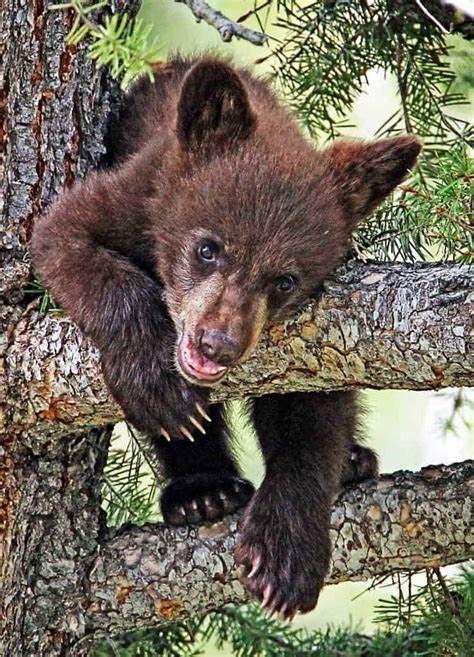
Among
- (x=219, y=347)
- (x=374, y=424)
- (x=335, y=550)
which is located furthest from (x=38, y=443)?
(x=374, y=424)

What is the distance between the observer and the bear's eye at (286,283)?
3512mm

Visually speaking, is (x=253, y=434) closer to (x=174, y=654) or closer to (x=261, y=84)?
(x=174, y=654)

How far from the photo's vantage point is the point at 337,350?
10.2 ft

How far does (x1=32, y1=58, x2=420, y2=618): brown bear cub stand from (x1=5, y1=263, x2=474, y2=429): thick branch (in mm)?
96

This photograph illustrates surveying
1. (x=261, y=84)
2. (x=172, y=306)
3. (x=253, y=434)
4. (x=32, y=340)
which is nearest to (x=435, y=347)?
(x=172, y=306)

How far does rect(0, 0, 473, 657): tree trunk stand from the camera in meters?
3.37

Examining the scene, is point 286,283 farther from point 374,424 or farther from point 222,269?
point 374,424

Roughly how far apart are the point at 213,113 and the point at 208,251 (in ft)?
1.70

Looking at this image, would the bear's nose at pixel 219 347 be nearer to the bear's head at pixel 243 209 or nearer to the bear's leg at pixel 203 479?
the bear's head at pixel 243 209

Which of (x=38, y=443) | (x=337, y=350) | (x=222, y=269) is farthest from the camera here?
(x=38, y=443)

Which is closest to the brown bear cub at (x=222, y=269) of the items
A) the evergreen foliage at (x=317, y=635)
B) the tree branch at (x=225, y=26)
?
the evergreen foliage at (x=317, y=635)

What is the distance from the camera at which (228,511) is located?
404cm

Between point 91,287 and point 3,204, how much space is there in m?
0.47

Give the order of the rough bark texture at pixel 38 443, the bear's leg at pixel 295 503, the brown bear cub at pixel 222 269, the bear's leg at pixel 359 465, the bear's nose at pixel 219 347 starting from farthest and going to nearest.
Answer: the bear's leg at pixel 359 465, the bear's leg at pixel 295 503, the rough bark texture at pixel 38 443, the brown bear cub at pixel 222 269, the bear's nose at pixel 219 347
